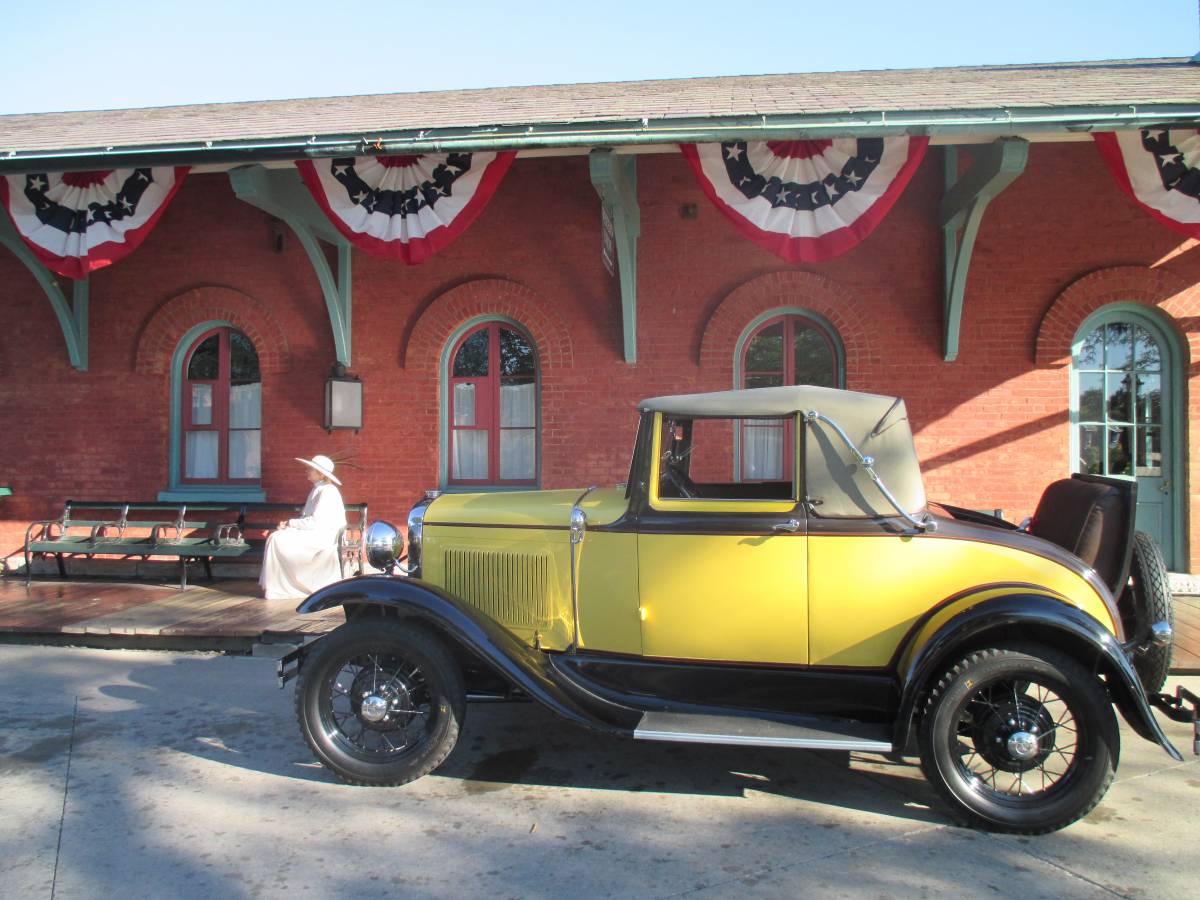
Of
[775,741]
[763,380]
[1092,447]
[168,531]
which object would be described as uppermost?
[763,380]

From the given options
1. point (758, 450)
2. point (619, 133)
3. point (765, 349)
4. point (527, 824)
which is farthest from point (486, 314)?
point (527, 824)

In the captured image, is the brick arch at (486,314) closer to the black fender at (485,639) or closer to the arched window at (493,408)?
the arched window at (493,408)

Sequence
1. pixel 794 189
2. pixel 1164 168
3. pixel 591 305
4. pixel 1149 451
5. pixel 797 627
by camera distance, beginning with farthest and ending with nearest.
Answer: pixel 591 305, pixel 1149 451, pixel 794 189, pixel 1164 168, pixel 797 627

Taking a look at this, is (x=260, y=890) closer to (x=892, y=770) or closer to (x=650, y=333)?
(x=892, y=770)

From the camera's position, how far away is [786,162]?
6.67 metres

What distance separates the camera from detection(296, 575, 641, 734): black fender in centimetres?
365

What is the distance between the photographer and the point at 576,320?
27.6 ft

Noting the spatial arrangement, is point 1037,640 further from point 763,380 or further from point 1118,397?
point 1118,397

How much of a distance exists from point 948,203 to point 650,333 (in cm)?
294

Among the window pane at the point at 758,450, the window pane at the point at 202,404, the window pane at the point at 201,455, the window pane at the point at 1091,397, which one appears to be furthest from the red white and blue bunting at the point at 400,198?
the window pane at the point at 1091,397

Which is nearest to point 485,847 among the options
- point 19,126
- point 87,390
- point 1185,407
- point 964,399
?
point 964,399

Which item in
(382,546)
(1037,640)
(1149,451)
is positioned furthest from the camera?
(1149,451)

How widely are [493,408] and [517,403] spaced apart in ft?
0.85

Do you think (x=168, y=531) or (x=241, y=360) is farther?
(x=241, y=360)
